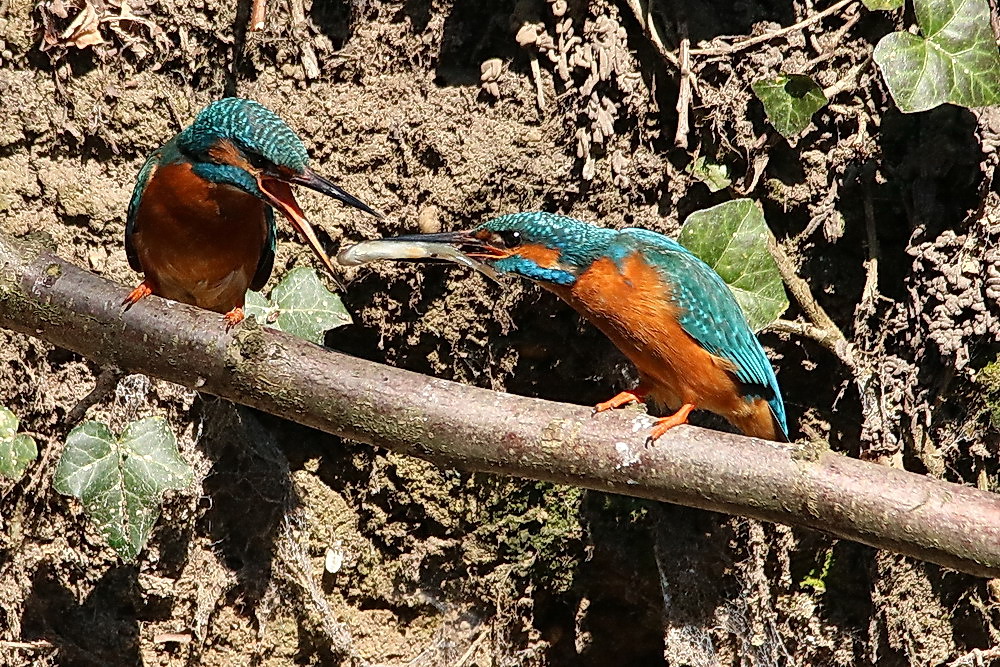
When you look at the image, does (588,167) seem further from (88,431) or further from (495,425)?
(88,431)

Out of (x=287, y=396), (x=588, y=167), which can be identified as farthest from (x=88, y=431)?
(x=588, y=167)

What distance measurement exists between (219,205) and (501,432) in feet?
4.31

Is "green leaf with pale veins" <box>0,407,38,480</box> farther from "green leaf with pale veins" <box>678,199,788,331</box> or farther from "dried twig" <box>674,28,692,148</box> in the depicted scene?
"dried twig" <box>674,28,692,148</box>

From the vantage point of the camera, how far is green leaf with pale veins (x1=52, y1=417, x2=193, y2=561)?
299 centimetres

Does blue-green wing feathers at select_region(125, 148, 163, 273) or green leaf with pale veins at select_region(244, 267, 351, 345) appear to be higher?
blue-green wing feathers at select_region(125, 148, 163, 273)

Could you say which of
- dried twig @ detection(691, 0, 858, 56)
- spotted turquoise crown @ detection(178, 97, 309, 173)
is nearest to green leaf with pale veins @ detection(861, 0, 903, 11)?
dried twig @ detection(691, 0, 858, 56)

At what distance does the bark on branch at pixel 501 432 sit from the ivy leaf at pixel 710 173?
138 cm

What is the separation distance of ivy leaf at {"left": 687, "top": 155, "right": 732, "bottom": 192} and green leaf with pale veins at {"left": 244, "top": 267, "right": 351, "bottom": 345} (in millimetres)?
1302

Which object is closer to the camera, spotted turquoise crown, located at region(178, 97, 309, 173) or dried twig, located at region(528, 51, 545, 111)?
spotted turquoise crown, located at region(178, 97, 309, 173)

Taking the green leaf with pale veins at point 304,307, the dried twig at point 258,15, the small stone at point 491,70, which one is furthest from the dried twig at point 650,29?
the green leaf with pale veins at point 304,307

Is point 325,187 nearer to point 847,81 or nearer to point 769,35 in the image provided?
point 769,35

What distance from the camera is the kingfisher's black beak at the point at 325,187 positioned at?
262cm

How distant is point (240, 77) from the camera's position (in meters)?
3.67

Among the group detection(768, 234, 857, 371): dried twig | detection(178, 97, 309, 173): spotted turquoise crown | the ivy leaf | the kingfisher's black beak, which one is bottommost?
detection(768, 234, 857, 371): dried twig
